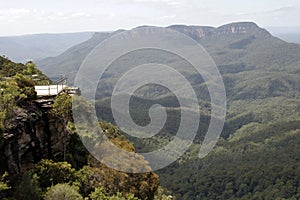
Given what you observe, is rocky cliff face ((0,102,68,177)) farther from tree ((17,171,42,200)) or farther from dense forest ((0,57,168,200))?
tree ((17,171,42,200))

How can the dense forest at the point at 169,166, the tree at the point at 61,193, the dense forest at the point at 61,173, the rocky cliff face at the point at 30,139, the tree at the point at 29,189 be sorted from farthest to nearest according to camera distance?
the dense forest at the point at 169,166 → the rocky cliff face at the point at 30,139 → the dense forest at the point at 61,173 → the tree at the point at 61,193 → the tree at the point at 29,189

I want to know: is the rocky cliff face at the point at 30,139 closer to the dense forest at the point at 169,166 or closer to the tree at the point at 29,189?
the dense forest at the point at 169,166

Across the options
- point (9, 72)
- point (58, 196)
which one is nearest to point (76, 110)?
point (58, 196)

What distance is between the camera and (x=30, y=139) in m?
15.2

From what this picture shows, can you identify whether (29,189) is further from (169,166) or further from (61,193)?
(169,166)

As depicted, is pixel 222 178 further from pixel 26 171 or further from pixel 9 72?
pixel 26 171

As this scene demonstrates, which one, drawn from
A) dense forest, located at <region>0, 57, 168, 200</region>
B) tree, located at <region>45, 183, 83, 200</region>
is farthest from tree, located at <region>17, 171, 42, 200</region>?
tree, located at <region>45, 183, 83, 200</region>

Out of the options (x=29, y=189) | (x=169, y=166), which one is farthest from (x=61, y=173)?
(x=169, y=166)

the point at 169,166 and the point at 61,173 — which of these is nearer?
the point at 61,173

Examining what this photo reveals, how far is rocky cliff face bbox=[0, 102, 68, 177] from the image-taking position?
13711 mm

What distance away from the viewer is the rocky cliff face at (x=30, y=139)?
45.0 ft

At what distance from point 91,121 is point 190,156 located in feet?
285

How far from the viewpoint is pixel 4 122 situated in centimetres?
1372

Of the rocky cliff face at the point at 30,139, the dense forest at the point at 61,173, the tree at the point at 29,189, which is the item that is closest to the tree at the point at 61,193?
the dense forest at the point at 61,173
